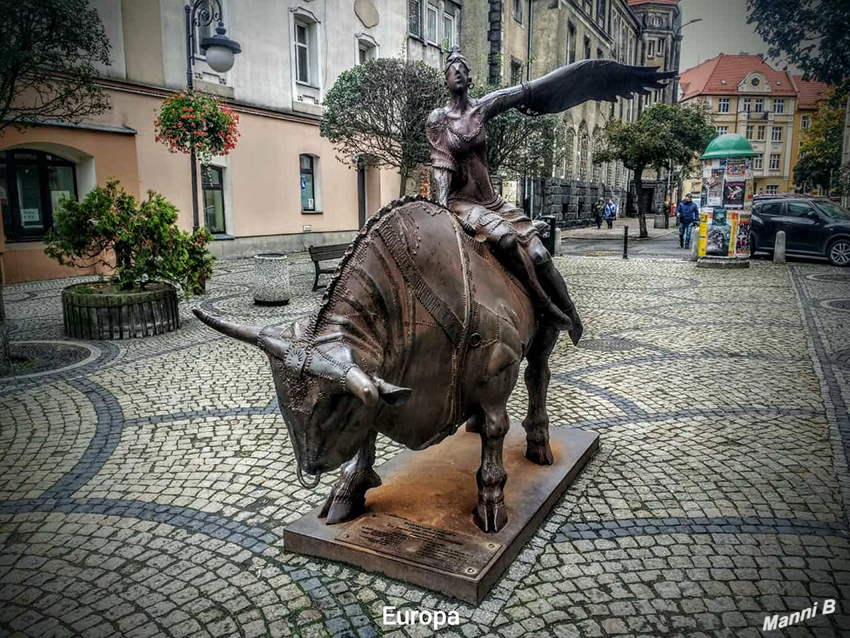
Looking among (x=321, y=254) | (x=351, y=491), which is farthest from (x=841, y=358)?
(x=321, y=254)

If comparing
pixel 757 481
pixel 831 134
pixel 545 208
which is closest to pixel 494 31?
pixel 545 208

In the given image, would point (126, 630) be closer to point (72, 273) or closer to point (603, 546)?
point (603, 546)

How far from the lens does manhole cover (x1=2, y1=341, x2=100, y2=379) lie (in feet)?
22.3

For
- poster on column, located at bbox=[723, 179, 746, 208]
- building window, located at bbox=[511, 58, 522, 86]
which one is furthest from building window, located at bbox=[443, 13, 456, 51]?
poster on column, located at bbox=[723, 179, 746, 208]

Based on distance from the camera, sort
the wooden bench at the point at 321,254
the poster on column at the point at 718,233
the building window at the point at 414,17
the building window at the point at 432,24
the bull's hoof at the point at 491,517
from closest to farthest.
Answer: the bull's hoof at the point at 491,517
the wooden bench at the point at 321,254
the poster on column at the point at 718,233
the building window at the point at 414,17
the building window at the point at 432,24

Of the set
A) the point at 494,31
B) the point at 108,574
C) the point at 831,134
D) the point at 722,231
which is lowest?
the point at 108,574

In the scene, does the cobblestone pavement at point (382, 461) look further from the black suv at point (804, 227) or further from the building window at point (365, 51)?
the building window at point (365, 51)

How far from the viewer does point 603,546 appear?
3.29 m

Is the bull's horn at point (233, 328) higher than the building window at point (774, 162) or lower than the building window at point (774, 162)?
lower

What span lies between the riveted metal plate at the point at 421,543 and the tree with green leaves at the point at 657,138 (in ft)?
86.3

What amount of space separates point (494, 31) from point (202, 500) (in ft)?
98.8

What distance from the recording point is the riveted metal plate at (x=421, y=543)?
9.52ft

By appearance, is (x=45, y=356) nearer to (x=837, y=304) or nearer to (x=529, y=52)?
(x=837, y=304)

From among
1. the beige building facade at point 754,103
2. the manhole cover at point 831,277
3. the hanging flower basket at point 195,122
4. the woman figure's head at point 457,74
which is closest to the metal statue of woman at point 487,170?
the woman figure's head at point 457,74
